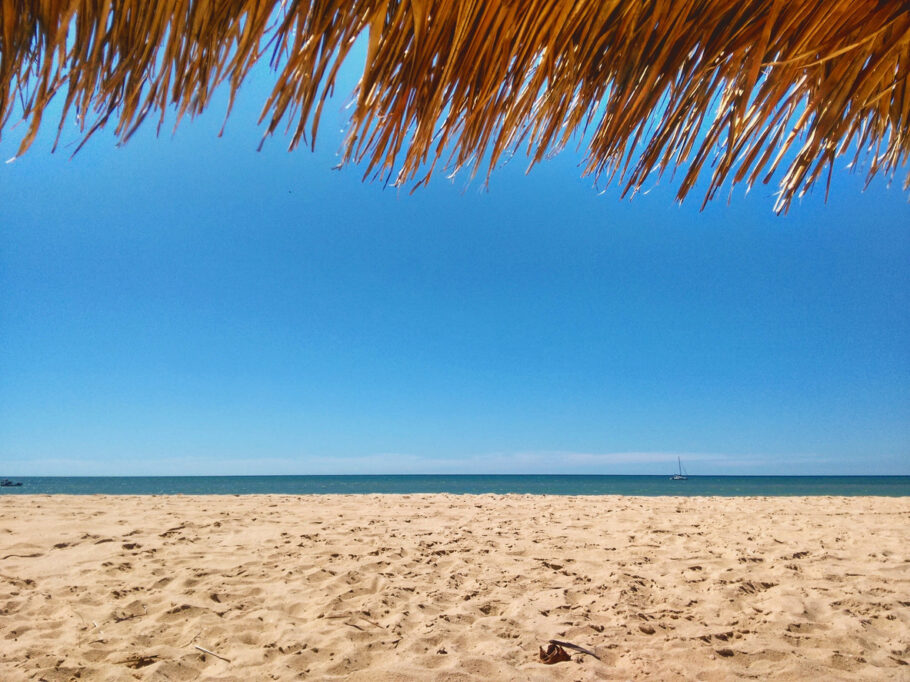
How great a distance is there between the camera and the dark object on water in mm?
2387

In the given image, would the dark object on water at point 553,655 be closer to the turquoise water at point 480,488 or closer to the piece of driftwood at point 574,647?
the piece of driftwood at point 574,647

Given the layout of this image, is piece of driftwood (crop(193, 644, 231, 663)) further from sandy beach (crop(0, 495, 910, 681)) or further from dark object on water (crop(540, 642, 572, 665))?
dark object on water (crop(540, 642, 572, 665))

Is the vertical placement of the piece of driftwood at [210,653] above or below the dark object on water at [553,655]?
above

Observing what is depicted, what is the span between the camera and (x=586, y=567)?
3.86m

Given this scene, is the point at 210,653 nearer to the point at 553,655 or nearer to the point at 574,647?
the point at 553,655

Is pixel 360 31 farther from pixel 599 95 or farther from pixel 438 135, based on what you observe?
pixel 599 95

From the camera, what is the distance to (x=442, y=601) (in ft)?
10.3

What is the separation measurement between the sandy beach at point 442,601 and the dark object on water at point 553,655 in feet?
0.14

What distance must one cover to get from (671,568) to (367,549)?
245 centimetres

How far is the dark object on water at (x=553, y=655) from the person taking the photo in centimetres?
239

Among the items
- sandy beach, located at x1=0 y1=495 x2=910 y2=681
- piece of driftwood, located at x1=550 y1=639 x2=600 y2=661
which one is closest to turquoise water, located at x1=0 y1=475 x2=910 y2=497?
sandy beach, located at x1=0 y1=495 x2=910 y2=681

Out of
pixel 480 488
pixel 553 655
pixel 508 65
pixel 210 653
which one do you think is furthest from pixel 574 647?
pixel 480 488

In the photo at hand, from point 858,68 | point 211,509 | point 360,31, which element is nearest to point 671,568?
point 858,68

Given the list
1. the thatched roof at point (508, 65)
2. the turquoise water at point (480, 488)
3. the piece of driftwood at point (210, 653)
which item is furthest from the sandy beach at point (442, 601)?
the turquoise water at point (480, 488)
